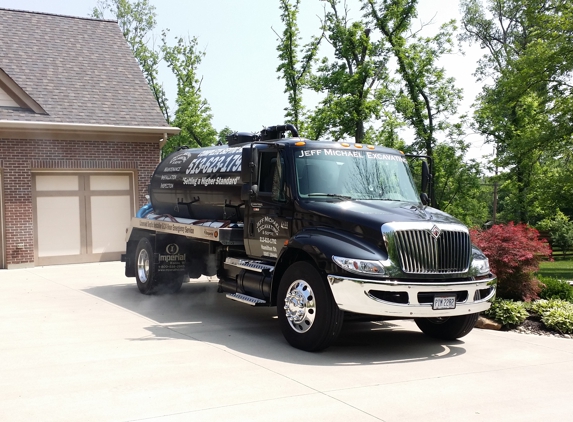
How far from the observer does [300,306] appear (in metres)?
8.23

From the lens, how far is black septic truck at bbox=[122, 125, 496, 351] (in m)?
7.83

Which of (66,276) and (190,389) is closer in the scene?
→ (190,389)

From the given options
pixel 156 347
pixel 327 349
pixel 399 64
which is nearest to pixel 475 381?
pixel 327 349

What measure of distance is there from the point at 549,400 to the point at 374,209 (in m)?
3.05

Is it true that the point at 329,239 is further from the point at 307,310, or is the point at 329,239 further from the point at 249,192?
the point at 249,192

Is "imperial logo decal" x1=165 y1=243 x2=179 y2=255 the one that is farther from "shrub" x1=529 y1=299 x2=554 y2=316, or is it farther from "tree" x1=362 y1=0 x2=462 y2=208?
"tree" x1=362 y1=0 x2=462 y2=208

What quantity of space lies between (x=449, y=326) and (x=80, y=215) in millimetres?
12335

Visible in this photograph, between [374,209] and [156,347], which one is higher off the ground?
[374,209]

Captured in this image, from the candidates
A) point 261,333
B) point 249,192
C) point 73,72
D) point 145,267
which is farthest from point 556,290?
point 73,72

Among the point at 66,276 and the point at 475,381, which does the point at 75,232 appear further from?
the point at 475,381

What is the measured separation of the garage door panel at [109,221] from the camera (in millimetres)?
18875

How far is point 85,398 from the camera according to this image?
6.13 metres

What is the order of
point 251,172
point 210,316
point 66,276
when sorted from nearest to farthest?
point 251,172 → point 210,316 → point 66,276

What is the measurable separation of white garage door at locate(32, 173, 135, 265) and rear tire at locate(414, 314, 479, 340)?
11.7 meters
